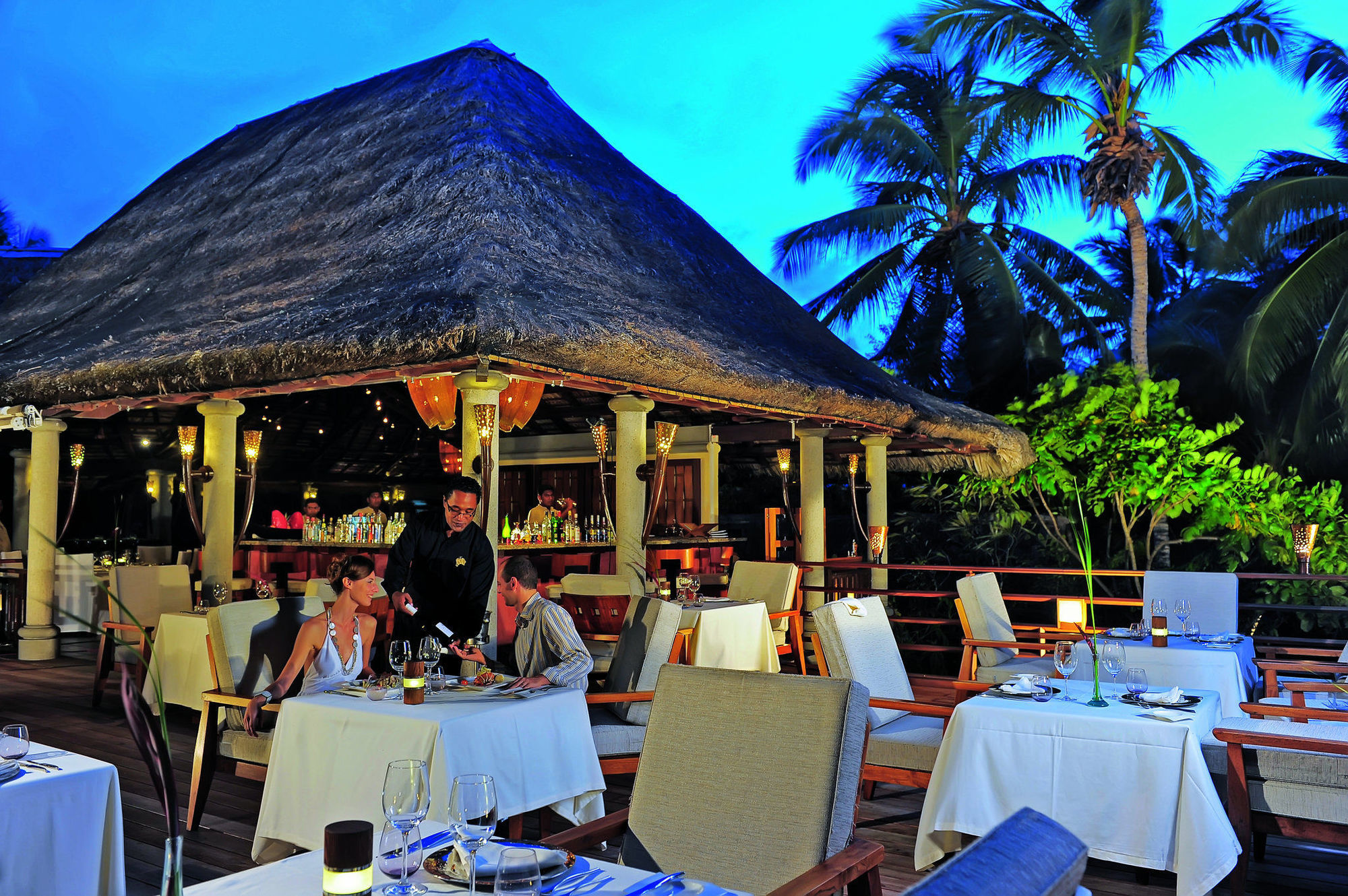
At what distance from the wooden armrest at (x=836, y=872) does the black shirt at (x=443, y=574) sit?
124 inches

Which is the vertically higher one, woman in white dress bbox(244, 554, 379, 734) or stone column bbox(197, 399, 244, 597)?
stone column bbox(197, 399, 244, 597)

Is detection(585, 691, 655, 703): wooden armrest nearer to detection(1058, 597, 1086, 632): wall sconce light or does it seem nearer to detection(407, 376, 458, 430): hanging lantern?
detection(1058, 597, 1086, 632): wall sconce light

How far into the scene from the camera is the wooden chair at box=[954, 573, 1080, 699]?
21.0 ft

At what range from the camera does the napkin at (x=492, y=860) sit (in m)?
2.00

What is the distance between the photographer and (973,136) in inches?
634

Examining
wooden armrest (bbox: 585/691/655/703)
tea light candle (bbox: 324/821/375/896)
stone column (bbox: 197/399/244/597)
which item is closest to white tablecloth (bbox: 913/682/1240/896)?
wooden armrest (bbox: 585/691/655/703)

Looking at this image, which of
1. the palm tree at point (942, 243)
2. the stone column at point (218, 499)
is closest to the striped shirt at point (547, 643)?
the stone column at point (218, 499)

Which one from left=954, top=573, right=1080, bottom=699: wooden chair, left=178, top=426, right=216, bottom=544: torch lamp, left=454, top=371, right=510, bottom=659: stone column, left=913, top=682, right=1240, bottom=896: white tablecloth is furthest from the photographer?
left=178, top=426, right=216, bottom=544: torch lamp

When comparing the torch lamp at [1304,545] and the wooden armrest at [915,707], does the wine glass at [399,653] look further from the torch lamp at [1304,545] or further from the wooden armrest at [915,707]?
the torch lamp at [1304,545]

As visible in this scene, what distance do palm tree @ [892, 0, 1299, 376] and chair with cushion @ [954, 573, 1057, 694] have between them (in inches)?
223

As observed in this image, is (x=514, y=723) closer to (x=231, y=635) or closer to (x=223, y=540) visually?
(x=231, y=635)

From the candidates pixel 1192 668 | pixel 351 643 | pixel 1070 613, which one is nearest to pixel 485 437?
pixel 351 643

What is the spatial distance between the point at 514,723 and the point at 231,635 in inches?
72.0

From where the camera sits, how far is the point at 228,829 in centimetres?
466
